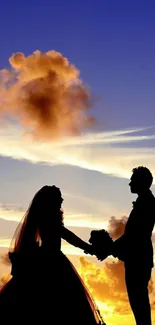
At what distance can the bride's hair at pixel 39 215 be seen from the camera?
508 inches

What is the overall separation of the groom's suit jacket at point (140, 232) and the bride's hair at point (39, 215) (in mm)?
1855

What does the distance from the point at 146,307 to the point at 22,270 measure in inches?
114

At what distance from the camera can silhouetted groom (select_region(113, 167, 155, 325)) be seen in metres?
11.3

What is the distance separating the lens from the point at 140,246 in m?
11.4

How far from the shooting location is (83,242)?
14.0 meters

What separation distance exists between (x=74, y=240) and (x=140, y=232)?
8.11 ft

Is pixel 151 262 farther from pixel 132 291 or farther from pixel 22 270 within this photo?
pixel 22 270

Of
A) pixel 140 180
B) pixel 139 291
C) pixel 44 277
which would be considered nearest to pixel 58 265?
pixel 44 277

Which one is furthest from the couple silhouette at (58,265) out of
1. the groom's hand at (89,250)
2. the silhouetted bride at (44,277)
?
the groom's hand at (89,250)

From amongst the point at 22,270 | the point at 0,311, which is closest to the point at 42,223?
the point at 22,270

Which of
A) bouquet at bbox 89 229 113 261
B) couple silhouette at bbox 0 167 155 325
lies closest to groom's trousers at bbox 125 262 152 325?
couple silhouette at bbox 0 167 155 325

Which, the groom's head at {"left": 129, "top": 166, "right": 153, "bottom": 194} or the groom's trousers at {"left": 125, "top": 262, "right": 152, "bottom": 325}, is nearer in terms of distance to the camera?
the groom's trousers at {"left": 125, "top": 262, "right": 152, "bottom": 325}

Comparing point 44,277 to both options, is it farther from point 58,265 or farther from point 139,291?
point 139,291

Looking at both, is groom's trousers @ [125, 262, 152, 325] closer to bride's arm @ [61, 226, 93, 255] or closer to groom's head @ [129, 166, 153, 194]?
groom's head @ [129, 166, 153, 194]
